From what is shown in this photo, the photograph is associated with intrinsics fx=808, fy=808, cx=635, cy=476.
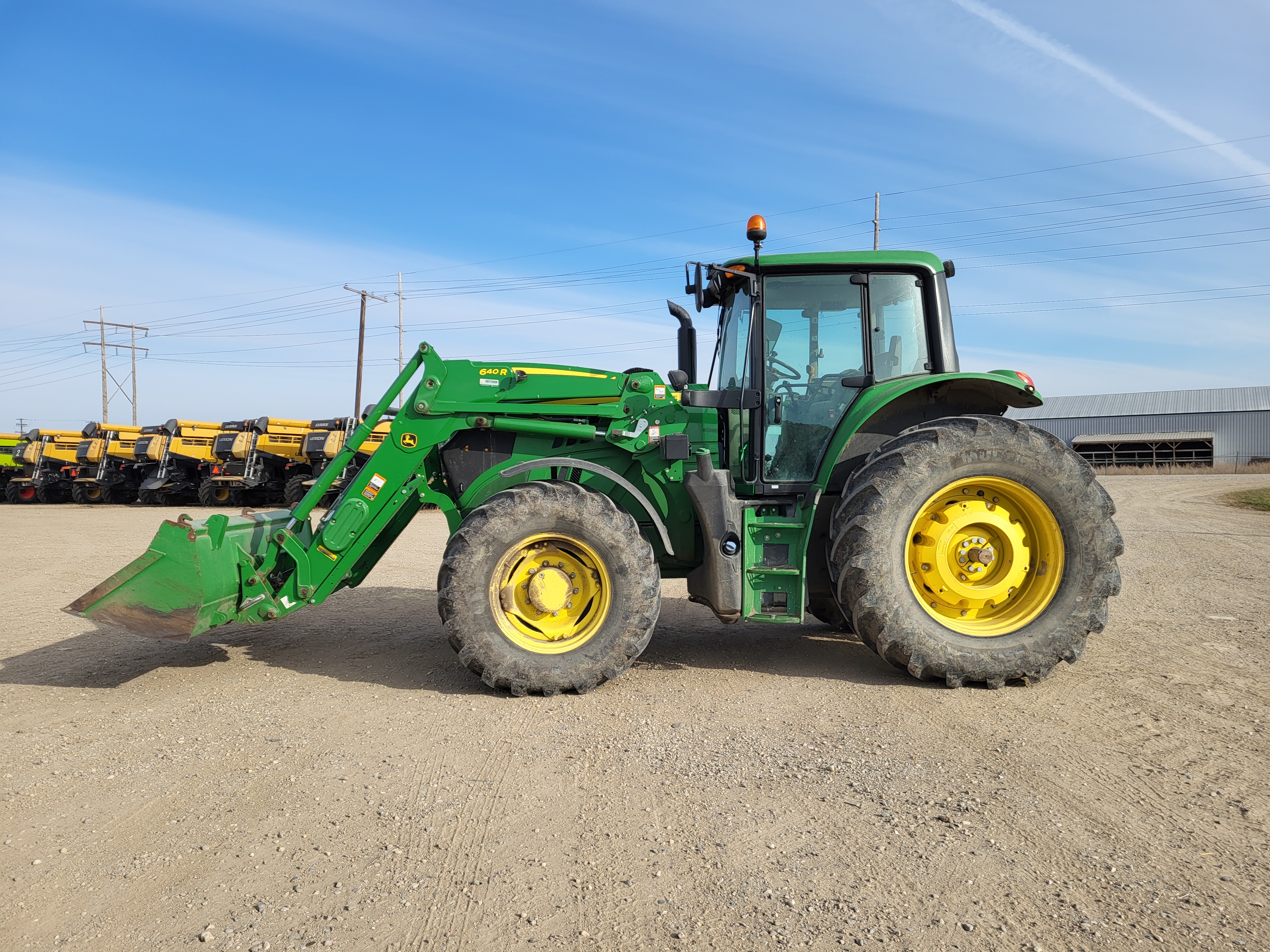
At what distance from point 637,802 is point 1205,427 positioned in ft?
165

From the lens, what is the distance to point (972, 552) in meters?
4.68

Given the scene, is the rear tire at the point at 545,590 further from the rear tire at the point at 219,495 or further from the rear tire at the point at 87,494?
the rear tire at the point at 87,494

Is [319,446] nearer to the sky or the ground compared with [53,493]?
nearer to the sky

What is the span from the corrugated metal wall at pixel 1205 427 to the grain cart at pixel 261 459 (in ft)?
112

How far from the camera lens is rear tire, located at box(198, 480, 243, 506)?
1952 cm

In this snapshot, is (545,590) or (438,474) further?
(438,474)

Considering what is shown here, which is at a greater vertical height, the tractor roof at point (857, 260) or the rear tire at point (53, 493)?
the tractor roof at point (857, 260)

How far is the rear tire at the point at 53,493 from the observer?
74.4ft

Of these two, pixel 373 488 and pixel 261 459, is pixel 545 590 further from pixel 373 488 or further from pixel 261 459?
pixel 261 459

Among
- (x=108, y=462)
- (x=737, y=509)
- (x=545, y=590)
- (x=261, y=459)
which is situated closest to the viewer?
(x=545, y=590)

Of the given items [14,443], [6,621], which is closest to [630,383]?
[6,621]

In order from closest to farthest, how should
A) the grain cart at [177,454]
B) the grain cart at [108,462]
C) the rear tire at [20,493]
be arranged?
the grain cart at [177,454], the grain cart at [108,462], the rear tire at [20,493]

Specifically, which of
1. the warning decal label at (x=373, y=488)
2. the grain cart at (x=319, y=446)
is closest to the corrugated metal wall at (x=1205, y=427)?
the grain cart at (x=319, y=446)

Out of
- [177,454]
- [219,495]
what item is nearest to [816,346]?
[219,495]
